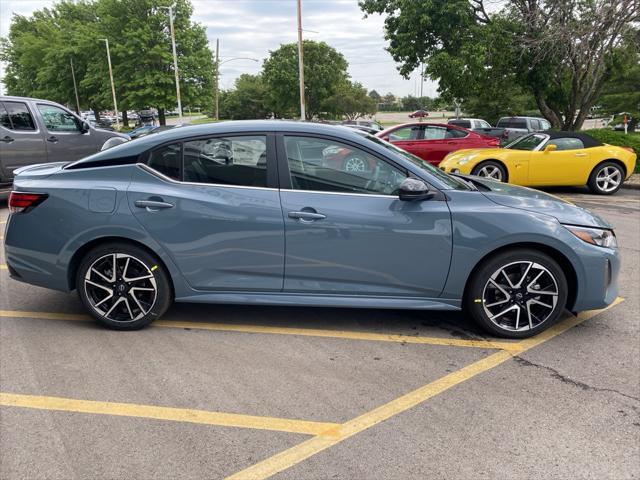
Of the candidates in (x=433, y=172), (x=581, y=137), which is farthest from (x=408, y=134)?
(x=433, y=172)

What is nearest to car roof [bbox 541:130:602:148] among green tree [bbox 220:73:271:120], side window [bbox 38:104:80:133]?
side window [bbox 38:104:80:133]

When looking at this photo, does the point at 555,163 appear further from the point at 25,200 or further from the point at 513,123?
the point at 513,123

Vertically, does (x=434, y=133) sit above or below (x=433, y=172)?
above

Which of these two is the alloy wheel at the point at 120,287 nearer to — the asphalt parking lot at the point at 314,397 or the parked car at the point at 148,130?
the asphalt parking lot at the point at 314,397

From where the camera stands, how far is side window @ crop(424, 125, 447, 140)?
1328cm

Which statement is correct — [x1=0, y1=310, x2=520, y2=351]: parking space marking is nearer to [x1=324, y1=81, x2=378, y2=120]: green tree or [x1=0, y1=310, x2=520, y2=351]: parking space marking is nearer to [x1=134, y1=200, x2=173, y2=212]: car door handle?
[x1=134, y1=200, x2=173, y2=212]: car door handle

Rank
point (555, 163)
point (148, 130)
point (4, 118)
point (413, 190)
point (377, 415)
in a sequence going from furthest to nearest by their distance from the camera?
point (148, 130), point (555, 163), point (4, 118), point (413, 190), point (377, 415)

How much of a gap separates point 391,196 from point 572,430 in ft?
6.05

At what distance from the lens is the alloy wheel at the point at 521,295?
3.74 m

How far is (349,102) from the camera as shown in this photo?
5228 cm

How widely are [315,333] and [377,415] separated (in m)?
1.19

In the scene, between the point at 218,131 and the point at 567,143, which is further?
the point at 567,143

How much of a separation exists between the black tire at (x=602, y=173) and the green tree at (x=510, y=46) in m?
5.04

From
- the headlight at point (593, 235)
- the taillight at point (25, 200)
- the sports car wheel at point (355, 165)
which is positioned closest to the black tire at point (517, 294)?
the headlight at point (593, 235)
